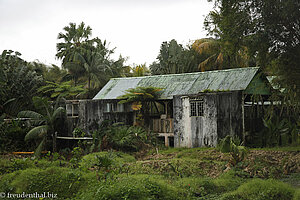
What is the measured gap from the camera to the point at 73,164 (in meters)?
11.1

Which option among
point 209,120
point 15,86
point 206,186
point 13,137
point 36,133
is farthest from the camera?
point 15,86

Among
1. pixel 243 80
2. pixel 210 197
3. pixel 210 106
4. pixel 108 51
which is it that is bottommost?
pixel 210 197

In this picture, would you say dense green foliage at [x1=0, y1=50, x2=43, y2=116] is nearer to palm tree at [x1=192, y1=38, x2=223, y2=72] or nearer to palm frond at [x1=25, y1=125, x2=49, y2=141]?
palm frond at [x1=25, y1=125, x2=49, y2=141]

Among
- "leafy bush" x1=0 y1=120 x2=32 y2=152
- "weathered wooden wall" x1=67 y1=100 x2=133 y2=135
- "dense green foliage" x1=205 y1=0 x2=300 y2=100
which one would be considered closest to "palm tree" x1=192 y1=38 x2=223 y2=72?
"weathered wooden wall" x1=67 y1=100 x2=133 y2=135

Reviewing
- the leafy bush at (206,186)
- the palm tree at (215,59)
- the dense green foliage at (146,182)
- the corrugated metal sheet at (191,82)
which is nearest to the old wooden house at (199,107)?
the corrugated metal sheet at (191,82)

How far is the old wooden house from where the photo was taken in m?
15.2

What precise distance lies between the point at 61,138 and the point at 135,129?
487 cm

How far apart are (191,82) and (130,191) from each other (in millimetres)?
11320

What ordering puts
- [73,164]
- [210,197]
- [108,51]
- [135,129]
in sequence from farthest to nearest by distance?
[108,51], [135,129], [73,164], [210,197]

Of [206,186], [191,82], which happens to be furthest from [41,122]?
[206,186]

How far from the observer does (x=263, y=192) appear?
7684 mm

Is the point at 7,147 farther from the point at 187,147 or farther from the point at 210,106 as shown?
the point at 210,106

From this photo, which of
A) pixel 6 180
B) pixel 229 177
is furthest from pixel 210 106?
pixel 6 180

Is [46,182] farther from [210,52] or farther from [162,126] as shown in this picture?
[210,52]
